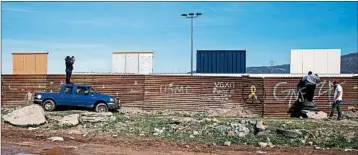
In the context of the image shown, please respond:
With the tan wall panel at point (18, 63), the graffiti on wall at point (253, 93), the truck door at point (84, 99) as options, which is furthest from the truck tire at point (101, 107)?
the tan wall panel at point (18, 63)

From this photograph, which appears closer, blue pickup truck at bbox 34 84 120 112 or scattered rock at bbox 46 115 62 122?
scattered rock at bbox 46 115 62 122

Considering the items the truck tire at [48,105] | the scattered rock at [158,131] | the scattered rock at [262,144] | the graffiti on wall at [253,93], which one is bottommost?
the scattered rock at [262,144]

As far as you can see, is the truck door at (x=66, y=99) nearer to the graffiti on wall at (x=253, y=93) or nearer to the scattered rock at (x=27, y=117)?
the scattered rock at (x=27, y=117)

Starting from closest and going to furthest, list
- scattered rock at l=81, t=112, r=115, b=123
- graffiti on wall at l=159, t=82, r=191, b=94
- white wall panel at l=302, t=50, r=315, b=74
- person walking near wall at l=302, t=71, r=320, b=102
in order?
scattered rock at l=81, t=112, r=115, b=123, person walking near wall at l=302, t=71, r=320, b=102, graffiti on wall at l=159, t=82, r=191, b=94, white wall panel at l=302, t=50, r=315, b=74

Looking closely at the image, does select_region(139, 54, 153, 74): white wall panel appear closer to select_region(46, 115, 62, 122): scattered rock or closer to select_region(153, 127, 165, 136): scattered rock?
select_region(46, 115, 62, 122): scattered rock

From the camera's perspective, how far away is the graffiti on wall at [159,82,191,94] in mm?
22219

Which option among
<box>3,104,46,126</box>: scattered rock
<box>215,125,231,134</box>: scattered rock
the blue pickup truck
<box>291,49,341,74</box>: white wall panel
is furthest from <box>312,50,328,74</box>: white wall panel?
<box>3,104,46,126</box>: scattered rock

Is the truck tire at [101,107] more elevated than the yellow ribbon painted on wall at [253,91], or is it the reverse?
the yellow ribbon painted on wall at [253,91]

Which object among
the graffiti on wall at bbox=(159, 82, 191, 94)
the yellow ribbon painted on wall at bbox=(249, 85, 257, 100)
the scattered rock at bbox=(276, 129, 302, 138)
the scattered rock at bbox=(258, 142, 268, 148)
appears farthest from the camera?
the graffiti on wall at bbox=(159, 82, 191, 94)

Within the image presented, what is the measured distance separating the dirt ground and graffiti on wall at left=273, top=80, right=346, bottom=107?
8388 millimetres

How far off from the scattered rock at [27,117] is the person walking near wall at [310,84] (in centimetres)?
1201

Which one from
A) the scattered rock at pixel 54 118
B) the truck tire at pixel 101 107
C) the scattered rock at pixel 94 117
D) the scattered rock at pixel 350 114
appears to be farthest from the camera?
the truck tire at pixel 101 107

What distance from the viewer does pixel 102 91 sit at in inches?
896

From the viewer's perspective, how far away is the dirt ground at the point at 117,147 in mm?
11414
